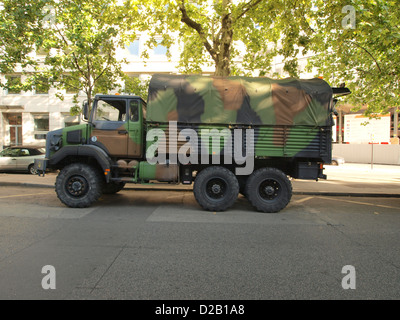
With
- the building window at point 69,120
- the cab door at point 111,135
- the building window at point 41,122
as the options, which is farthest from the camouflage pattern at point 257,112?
the building window at point 41,122

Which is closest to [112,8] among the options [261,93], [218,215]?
[261,93]

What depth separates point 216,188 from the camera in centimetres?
718

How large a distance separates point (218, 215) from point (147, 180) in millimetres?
2044

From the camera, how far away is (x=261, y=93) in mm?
7199

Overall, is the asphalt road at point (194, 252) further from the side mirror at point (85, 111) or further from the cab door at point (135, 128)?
the side mirror at point (85, 111)

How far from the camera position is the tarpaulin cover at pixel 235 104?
711 cm

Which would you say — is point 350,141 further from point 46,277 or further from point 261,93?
point 46,277

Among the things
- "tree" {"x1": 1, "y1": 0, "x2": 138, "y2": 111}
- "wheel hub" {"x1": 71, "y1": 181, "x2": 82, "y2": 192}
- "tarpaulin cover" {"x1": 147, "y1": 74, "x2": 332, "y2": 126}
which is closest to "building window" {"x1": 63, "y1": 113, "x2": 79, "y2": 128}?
"tree" {"x1": 1, "y1": 0, "x2": 138, "y2": 111}

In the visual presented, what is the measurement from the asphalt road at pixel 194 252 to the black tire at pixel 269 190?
29cm

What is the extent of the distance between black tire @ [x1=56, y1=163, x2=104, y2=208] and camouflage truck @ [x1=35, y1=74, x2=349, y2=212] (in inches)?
0.9

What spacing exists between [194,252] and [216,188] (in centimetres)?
296

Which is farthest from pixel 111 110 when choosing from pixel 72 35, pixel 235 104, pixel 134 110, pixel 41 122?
pixel 41 122

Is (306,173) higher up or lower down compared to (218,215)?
higher up

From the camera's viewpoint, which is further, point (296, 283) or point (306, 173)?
point (306, 173)
